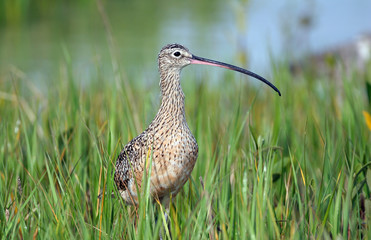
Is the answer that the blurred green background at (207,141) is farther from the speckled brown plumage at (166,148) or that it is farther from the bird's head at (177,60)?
the bird's head at (177,60)

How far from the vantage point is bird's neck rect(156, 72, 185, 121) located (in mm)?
3148

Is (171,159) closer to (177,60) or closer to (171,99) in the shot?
(171,99)

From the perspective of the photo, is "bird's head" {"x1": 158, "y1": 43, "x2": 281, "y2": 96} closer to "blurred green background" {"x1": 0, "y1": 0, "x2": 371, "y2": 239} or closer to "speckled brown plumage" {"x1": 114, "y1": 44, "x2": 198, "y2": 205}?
"speckled brown plumage" {"x1": 114, "y1": 44, "x2": 198, "y2": 205}

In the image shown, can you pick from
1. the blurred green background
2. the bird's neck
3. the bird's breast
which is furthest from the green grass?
the bird's neck

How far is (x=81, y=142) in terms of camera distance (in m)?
3.67

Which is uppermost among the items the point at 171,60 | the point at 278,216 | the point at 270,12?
the point at 270,12

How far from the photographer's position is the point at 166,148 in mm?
3020

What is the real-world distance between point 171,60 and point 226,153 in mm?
590

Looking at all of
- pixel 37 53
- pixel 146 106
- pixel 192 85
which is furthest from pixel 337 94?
pixel 37 53

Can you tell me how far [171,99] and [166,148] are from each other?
0.31 m

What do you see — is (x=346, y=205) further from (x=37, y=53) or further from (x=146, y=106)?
(x=37, y=53)

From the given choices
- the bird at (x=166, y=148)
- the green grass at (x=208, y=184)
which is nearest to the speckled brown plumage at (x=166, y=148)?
the bird at (x=166, y=148)

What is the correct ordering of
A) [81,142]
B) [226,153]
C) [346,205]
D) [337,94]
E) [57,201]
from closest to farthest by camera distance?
[346,205] → [57,201] → [226,153] → [81,142] → [337,94]

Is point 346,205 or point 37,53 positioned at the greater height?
point 37,53
